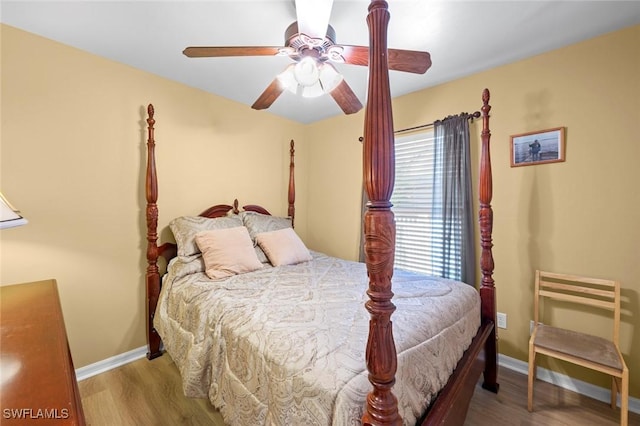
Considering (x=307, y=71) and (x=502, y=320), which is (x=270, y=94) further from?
(x=502, y=320)

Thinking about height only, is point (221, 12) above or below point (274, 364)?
above

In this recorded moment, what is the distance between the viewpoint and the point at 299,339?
1108mm

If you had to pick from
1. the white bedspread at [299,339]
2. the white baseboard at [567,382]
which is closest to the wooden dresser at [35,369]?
the white bedspread at [299,339]

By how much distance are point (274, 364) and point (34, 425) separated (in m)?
0.67

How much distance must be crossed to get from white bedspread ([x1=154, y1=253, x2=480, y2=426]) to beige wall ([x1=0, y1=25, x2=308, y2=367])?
1.63 ft

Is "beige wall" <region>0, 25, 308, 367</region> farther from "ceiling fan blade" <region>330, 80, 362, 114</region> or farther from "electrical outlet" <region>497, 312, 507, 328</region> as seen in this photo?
"electrical outlet" <region>497, 312, 507, 328</region>

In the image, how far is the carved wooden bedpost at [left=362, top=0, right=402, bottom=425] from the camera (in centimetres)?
75

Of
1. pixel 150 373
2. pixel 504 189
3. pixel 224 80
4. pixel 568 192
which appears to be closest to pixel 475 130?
pixel 504 189

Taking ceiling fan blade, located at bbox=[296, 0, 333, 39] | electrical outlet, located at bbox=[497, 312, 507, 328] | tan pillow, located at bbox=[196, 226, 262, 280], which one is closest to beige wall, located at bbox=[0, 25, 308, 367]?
tan pillow, located at bbox=[196, 226, 262, 280]

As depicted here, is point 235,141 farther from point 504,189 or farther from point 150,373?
point 504,189

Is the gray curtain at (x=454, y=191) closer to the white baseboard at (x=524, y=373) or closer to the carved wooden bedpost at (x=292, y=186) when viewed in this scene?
the white baseboard at (x=524, y=373)

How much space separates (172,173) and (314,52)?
175cm

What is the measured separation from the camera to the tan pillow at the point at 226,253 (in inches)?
81.4

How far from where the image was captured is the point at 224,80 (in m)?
2.47
